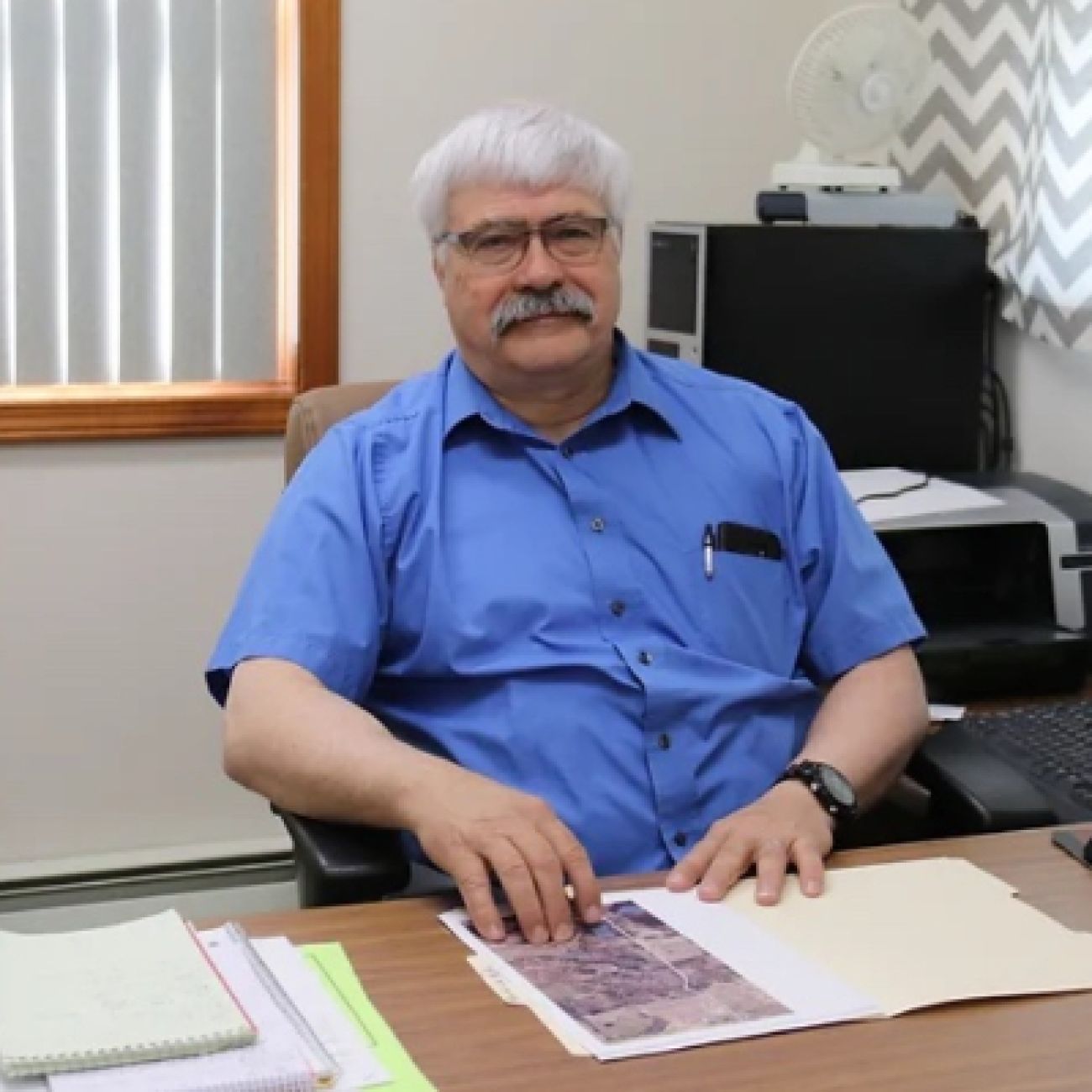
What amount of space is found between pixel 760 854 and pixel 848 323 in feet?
4.21

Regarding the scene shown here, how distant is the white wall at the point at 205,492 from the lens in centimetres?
288

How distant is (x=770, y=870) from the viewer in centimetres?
147

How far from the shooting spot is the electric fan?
2678 mm

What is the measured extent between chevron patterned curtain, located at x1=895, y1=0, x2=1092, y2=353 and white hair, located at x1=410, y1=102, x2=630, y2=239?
876 mm

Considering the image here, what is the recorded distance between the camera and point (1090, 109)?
2457 mm

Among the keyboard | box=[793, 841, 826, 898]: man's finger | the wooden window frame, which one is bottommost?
the keyboard

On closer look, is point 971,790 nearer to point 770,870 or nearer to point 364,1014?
point 770,870

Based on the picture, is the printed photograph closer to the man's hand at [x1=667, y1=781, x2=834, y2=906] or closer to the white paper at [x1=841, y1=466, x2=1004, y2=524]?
the man's hand at [x1=667, y1=781, x2=834, y2=906]

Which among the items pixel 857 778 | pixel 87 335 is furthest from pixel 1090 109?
pixel 87 335

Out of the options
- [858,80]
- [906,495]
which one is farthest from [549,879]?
[858,80]

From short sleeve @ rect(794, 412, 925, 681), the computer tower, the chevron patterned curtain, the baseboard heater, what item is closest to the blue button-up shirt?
short sleeve @ rect(794, 412, 925, 681)

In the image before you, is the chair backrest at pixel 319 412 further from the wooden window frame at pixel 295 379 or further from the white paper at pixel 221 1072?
the white paper at pixel 221 1072

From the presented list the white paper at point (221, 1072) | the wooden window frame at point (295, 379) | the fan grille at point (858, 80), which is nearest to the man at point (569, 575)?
the white paper at point (221, 1072)

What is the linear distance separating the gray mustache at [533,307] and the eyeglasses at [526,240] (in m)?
0.03
